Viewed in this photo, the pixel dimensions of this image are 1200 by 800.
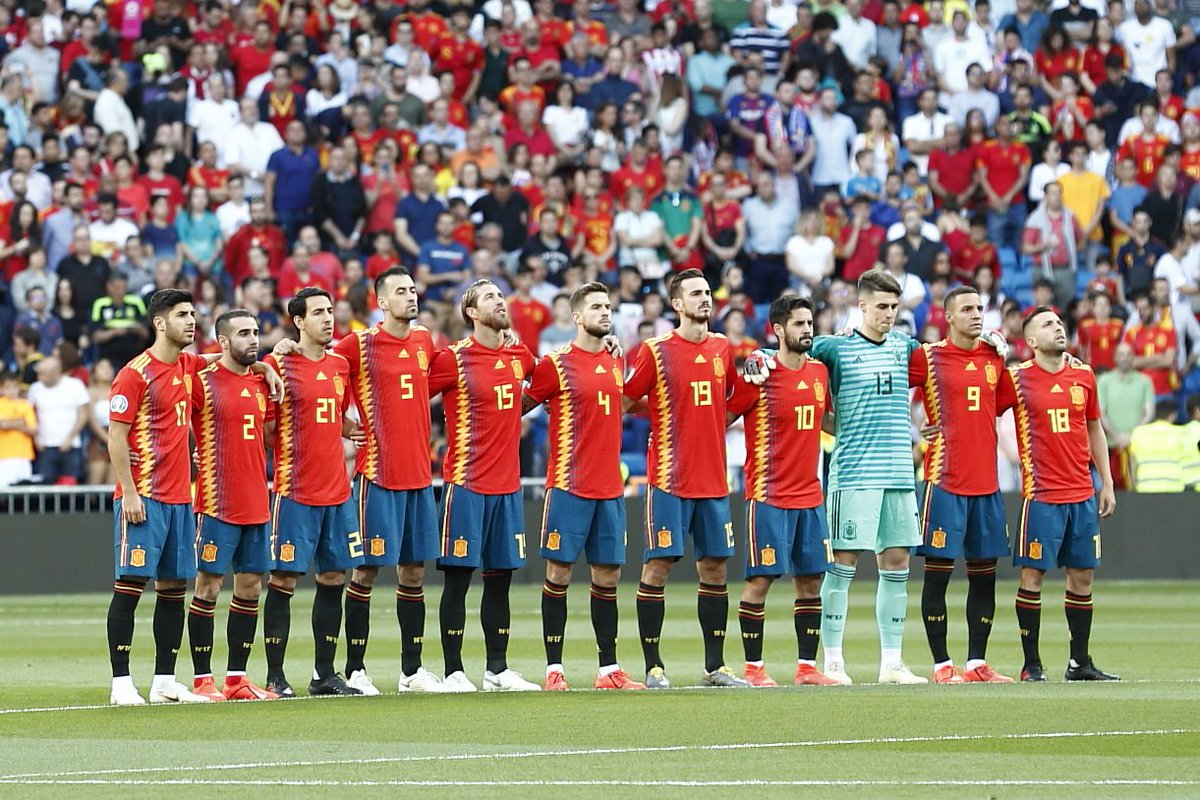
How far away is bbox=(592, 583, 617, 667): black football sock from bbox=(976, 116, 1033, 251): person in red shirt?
16.4 metres

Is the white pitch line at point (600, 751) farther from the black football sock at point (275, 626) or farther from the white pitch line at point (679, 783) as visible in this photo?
the black football sock at point (275, 626)

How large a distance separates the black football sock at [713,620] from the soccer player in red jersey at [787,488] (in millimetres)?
136

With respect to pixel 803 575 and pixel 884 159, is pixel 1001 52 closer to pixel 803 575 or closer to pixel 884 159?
pixel 884 159

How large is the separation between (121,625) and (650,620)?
3.18 m

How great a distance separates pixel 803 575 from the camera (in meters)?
14.5

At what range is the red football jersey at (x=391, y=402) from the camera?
46.3 feet

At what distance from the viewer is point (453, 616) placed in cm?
1425

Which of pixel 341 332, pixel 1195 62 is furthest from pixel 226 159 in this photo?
pixel 1195 62

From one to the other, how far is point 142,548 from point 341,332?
12.8 m

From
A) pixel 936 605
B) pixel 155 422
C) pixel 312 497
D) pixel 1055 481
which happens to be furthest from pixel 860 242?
pixel 155 422

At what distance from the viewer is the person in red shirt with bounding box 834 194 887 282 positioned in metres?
28.2

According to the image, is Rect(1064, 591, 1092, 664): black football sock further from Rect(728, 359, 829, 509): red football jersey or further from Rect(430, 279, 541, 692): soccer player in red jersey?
Rect(430, 279, 541, 692): soccer player in red jersey

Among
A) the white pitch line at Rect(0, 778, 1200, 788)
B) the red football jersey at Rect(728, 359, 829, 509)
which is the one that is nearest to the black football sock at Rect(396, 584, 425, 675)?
the red football jersey at Rect(728, 359, 829, 509)

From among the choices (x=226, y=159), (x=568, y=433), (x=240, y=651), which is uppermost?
(x=226, y=159)
